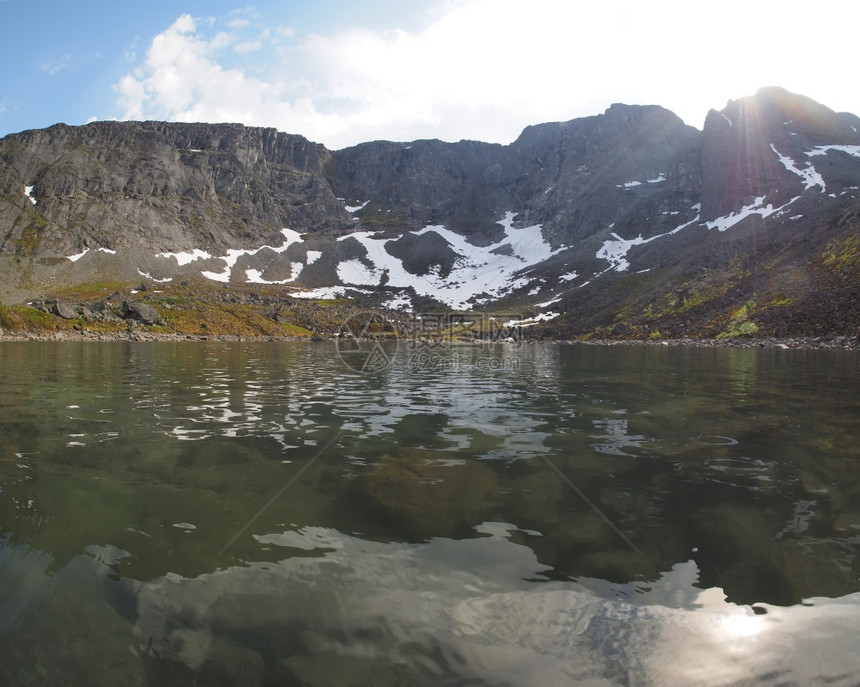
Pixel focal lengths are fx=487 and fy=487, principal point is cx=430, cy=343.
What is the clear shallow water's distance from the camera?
5.02 m

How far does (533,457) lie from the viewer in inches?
492

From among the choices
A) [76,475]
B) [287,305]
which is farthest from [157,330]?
[76,475]

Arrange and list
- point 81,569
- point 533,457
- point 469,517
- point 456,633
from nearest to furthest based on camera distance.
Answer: point 456,633 < point 81,569 < point 469,517 < point 533,457

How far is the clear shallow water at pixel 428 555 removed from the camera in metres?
5.02

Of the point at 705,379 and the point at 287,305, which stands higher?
the point at 287,305

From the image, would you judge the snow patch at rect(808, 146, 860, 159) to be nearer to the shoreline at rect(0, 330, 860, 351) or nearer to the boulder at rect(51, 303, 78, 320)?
the shoreline at rect(0, 330, 860, 351)

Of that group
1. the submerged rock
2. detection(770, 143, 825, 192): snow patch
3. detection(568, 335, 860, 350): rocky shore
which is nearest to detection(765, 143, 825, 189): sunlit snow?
detection(770, 143, 825, 192): snow patch

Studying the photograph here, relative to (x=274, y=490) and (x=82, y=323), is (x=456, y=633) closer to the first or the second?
(x=274, y=490)

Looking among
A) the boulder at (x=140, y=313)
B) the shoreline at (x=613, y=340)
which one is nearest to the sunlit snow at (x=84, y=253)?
the boulder at (x=140, y=313)

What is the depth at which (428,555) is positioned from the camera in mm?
7172

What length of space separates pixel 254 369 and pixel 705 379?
107 ft

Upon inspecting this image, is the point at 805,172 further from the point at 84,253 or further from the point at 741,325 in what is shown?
the point at 84,253

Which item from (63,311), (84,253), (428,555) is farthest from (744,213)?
(84,253)

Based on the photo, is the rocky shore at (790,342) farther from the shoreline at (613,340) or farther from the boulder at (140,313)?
the boulder at (140,313)
